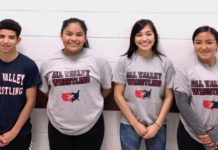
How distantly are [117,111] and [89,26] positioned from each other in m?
0.60

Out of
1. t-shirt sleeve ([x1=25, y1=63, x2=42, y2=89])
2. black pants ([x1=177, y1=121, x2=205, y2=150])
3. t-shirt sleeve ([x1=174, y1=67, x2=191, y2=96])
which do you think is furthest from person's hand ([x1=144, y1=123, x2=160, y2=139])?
t-shirt sleeve ([x1=25, y1=63, x2=42, y2=89])

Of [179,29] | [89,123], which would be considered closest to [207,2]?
[179,29]

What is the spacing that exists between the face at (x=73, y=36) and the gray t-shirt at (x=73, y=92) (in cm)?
8

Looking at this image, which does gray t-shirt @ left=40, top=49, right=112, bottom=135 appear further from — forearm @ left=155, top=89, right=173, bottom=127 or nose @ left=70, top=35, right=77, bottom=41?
forearm @ left=155, top=89, right=173, bottom=127

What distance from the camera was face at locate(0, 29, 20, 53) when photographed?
74.4 inches

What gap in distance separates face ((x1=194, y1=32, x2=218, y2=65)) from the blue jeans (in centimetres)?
52

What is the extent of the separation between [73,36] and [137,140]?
2.51ft

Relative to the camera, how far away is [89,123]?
1.92 metres

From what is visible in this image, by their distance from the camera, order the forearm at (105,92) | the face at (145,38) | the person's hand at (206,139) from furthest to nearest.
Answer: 1. the forearm at (105,92)
2. the face at (145,38)
3. the person's hand at (206,139)

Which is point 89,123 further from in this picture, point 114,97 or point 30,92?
point 30,92

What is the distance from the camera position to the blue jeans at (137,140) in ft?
6.59

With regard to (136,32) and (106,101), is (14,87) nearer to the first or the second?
(106,101)

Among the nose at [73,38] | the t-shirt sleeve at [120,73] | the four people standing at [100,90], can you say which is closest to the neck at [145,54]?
the four people standing at [100,90]

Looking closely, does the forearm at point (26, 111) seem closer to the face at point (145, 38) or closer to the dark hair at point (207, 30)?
the face at point (145, 38)
